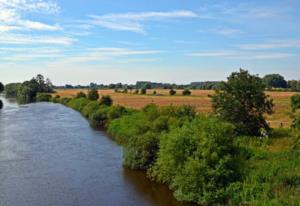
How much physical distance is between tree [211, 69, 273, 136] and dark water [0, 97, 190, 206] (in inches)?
392

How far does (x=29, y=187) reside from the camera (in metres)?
27.9

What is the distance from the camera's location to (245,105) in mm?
35875

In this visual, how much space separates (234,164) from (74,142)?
25792 millimetres

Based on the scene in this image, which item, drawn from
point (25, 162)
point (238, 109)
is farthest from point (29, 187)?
point (238, 109)

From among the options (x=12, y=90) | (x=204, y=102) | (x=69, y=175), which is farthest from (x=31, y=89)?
(x=69, y=175)

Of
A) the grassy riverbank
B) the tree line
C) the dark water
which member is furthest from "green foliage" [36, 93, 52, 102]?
the grassy riverbank

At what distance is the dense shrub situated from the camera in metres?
22.7

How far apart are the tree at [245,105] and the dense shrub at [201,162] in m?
9.83

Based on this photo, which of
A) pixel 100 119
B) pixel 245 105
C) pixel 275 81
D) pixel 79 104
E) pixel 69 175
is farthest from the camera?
pixel 275 81

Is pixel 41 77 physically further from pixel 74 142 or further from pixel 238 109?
pixel 238 109

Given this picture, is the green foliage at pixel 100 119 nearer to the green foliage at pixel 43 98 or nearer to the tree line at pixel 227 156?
the tree line at pixel 227 156

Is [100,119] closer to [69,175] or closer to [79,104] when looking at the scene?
[79,104]

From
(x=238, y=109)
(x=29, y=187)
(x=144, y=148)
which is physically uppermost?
(x=238, y=109)

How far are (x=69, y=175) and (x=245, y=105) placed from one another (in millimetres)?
15988
